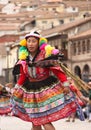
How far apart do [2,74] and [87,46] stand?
1139 inches

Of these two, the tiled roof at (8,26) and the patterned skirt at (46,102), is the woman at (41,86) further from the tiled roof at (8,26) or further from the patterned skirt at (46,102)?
the tiled roof at (8,26)

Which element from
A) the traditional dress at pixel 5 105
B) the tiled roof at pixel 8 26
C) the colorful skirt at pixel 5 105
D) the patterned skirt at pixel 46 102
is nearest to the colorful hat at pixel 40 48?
the patterned skirt at pixel 46 102

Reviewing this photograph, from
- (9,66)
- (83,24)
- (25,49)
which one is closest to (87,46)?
(83,24)

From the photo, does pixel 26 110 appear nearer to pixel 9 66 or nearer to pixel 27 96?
pixel 27 96

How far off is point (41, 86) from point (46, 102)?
26cm

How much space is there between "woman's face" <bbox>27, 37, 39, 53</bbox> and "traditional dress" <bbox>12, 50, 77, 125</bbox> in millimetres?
121

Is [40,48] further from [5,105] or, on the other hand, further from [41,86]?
[5,105]

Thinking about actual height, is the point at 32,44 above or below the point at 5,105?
above

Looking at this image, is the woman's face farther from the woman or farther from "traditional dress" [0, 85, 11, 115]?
"traditional dress" [0, 85, 11, 115]

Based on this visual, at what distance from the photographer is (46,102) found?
931 cm

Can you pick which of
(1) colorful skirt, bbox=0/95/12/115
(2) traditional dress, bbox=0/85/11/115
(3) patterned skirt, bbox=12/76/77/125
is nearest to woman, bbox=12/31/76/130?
(3) patterned skirt, bbox=12/76/77/125

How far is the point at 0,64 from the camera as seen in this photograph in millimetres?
83562

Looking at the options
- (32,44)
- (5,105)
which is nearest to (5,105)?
(5,105)

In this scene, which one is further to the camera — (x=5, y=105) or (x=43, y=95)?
(x=5, y=105)
